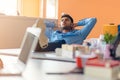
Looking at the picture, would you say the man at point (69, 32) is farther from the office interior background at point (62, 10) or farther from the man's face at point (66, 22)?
the office interior background at point (62, 10)

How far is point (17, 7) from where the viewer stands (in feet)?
13.2

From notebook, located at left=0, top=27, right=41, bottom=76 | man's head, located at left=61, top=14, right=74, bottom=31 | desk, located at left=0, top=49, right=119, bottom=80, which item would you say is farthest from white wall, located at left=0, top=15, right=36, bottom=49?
notebook, located at left=0, top=27, right=41, bottom=76

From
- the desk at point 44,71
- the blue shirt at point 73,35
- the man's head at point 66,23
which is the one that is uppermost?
the man's head at point 66,23

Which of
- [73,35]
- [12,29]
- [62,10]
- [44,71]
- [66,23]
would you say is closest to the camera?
[44,71]

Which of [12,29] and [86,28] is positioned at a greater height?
[86,28]

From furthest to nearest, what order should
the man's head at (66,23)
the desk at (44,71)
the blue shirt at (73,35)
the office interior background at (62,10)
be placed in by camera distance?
the office interior background at (62,10)
the man's head at (66,23)
the blue shirt at (73,35)
the desk at (44,71)

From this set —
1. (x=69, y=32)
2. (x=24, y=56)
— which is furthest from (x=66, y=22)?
(x=24, y=56)

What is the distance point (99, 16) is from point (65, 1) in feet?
1.80

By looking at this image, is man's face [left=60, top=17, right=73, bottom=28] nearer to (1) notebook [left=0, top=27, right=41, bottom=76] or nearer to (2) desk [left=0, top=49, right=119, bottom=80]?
(2) desk [left=0, top=49, right=119, bottom=80]

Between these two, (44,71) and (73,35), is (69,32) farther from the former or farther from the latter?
(44,71)

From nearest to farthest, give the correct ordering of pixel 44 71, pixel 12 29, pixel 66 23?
pixel 44 71, pixel 66 23, pixel 12 29

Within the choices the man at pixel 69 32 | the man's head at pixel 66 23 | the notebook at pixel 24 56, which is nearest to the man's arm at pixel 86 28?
the man at pixel 69 32

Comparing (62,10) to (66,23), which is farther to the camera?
(62,10)

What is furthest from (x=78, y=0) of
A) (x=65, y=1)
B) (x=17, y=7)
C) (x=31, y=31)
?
(x=31, y=31)
